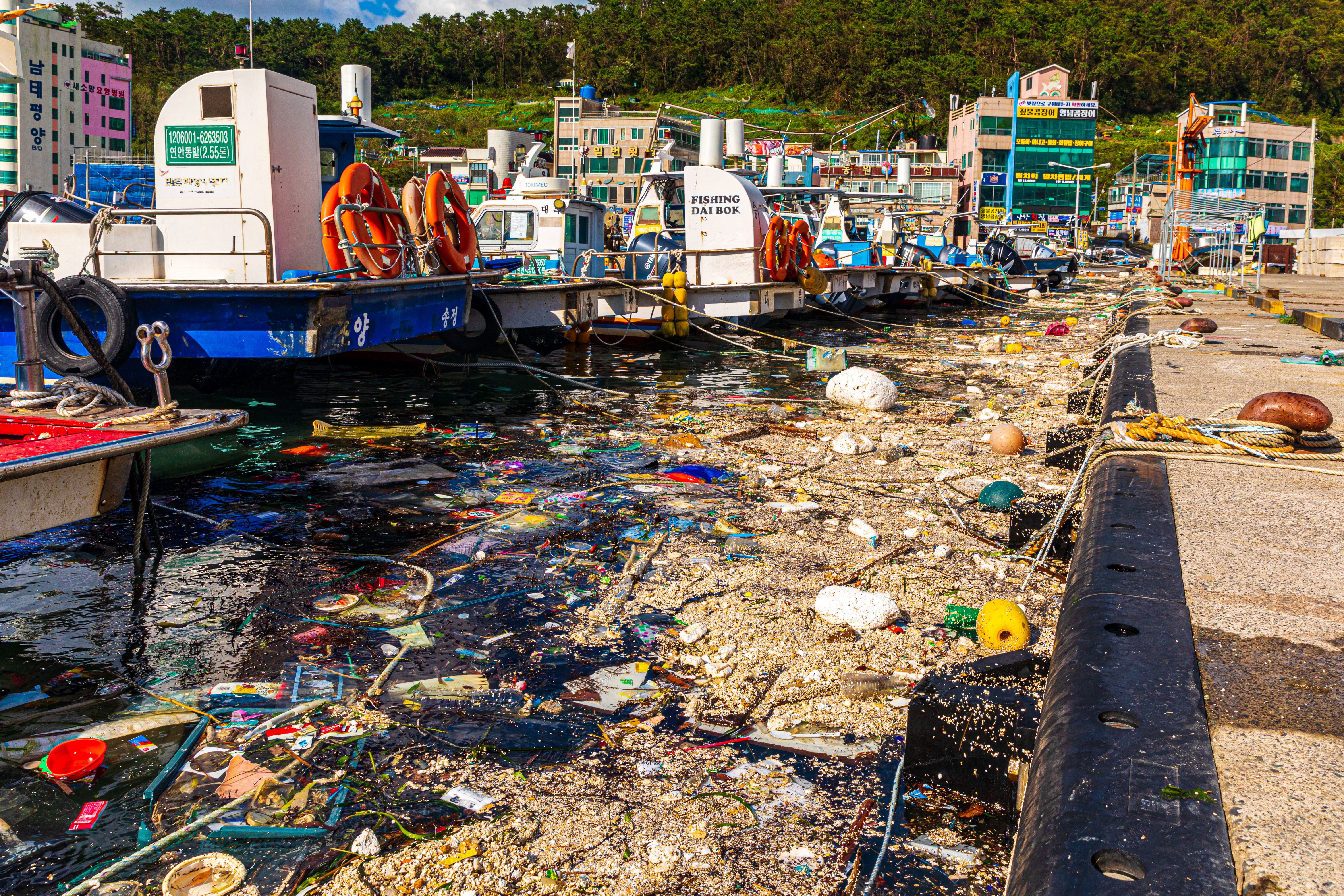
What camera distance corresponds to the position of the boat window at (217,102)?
7379 millimetres

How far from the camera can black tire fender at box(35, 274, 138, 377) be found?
6.05 metres

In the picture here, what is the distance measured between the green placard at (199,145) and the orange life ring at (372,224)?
85 cm

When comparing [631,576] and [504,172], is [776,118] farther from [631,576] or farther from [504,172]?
[631,576]

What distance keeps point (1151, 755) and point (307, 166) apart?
794 centimetres

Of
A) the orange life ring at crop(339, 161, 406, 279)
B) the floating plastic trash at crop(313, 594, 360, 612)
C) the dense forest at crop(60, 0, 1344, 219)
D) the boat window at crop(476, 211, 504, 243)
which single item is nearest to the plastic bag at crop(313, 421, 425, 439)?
the orange life ring at crop(339, 161, 406, 279)

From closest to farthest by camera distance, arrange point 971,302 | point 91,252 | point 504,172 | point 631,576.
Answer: point 631,576, point 91,252, point 504,172, point 971,302

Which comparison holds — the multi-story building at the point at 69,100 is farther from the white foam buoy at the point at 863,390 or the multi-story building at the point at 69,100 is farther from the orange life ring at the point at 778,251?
the white foam buoy at the point at 863,390

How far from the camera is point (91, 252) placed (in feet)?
20.5

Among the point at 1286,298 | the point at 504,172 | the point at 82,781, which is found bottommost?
the point at 82,781

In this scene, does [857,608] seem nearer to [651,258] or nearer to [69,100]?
[651,258]

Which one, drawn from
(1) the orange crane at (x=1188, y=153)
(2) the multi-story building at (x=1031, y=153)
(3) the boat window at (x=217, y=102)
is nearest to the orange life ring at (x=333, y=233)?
(3) the boat window at (x=217, y=102)

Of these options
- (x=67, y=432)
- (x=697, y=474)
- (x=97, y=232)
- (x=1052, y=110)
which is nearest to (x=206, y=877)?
(x=67, y=432)

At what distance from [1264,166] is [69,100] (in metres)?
92.1

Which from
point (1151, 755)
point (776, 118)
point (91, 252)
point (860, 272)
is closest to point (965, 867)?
point (1151, 755)
